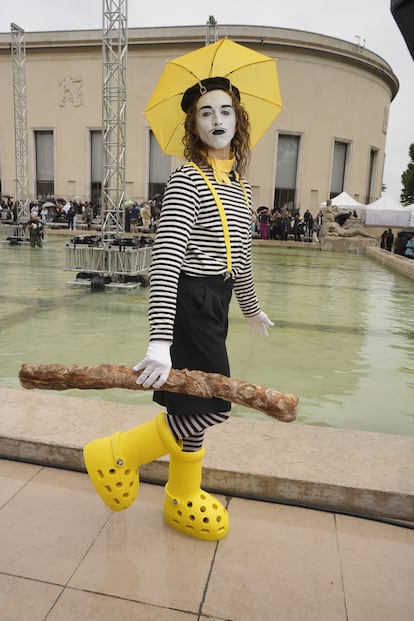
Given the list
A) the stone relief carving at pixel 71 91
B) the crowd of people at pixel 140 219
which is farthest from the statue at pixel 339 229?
the stone relief carving at pixel 71 91

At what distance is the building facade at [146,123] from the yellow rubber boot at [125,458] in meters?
30.5

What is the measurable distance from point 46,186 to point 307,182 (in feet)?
57.4

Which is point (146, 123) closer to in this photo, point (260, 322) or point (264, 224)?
point (264, 224)

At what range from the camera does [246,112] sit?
2180 millimetres

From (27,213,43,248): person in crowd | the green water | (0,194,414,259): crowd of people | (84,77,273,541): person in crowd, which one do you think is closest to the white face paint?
(84,77,273,541): person in crowd

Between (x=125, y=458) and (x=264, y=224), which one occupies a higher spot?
(x=264, y=224)

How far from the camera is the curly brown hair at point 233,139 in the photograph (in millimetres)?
2059

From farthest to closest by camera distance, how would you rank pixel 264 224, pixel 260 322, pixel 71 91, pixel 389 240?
pixel 71 91 → pixel 264 224 → pixel 389 240 → pixel 260 322

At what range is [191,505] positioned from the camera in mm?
2057

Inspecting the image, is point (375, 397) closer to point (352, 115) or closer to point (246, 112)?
point (246, 112)

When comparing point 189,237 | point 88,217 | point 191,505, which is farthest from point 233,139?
point 88,217

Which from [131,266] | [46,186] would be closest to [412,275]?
[131,266]

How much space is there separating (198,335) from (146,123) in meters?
32.8

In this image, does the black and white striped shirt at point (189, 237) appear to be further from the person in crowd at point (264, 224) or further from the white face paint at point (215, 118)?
the person in crowd at point (264, 224)
